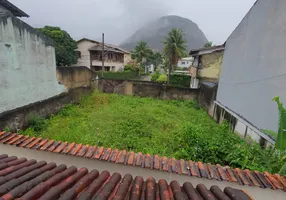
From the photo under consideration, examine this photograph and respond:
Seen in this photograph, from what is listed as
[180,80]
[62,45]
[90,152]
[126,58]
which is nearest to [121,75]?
[62,45]

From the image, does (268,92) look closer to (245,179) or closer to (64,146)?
(245,179)

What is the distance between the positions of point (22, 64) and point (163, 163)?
23.5ft

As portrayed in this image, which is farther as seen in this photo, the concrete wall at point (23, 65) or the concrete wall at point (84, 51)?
the concrete wall at point (84, 51)

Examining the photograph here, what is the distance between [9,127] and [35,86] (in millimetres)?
2196

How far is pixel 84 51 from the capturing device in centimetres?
2931

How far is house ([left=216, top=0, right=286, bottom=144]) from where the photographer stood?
4.74m

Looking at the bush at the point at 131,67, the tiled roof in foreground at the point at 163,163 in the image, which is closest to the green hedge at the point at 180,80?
the bush at the point at 131,67

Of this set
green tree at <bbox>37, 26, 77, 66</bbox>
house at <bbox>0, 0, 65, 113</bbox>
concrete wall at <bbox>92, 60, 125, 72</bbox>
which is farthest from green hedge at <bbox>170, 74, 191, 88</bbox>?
green tree at <bbox>37, 26, 77, 66</bbox>

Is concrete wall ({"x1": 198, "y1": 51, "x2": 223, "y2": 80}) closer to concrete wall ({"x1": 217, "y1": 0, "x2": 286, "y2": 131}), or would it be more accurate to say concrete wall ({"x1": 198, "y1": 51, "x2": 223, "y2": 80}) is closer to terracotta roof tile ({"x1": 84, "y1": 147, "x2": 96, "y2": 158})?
concrete wall ({"x1": 217, "y1": 0, "x2": 286, "y2": 131})

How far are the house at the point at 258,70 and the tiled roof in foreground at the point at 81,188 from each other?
14.0 ft

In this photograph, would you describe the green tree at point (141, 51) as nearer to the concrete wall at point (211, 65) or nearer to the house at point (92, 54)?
the house at point (92, 54)

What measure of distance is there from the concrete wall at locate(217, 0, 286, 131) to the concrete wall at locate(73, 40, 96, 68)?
26.0 m

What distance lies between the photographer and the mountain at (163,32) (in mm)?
162250

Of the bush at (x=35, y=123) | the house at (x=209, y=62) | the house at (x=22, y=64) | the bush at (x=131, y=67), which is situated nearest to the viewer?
the house at (x=22, y=64)
